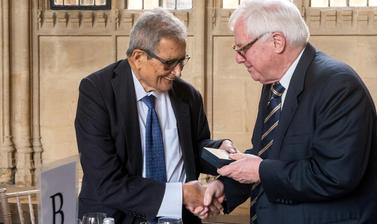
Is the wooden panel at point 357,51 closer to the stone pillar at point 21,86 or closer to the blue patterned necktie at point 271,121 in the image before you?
the stone pillar at point 21,86

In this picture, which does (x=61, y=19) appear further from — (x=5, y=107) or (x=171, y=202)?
(x=171, y=202)

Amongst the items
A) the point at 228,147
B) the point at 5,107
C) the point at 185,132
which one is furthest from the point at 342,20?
the point at 185,132

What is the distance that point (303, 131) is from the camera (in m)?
2.49

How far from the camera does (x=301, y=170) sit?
2426mm

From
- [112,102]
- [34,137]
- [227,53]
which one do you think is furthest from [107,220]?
[34,137]

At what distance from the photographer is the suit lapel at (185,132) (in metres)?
3.05

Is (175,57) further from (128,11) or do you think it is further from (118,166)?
(128,11)

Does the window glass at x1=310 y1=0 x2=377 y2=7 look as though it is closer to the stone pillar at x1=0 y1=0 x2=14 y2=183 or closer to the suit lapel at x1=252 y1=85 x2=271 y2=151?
the stone pillar at x1=0 y1=0 x2=14 y2=183

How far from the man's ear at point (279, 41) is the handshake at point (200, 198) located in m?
0.77

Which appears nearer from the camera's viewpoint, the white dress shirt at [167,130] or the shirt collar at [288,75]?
the shirt collar at [288,75]

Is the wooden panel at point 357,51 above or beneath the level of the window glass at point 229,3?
beneath

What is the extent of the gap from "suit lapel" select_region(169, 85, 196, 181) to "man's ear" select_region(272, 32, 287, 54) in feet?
2.40

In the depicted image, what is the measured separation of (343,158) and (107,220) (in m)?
0.94

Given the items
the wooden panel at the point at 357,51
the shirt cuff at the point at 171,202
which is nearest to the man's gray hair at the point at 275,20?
the shirt cuff at the point at 171,202
